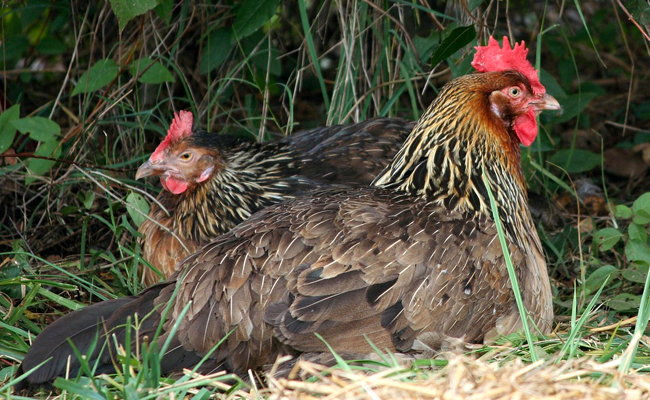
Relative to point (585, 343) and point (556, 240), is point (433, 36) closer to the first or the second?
point (556, 240)

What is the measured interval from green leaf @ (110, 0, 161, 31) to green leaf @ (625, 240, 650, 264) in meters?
2.35

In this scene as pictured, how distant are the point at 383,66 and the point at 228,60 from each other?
97cm

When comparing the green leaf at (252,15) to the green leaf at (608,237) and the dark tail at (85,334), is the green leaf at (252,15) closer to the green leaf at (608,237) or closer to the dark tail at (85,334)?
the dark tail at (85,334)

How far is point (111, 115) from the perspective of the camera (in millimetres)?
4508

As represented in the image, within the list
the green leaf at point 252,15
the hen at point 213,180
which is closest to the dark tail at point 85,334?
the hen at point 213,180

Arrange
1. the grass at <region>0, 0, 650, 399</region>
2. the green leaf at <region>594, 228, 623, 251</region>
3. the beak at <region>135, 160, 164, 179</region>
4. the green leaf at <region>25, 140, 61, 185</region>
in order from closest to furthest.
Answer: the grass at <region>0, 0, 650, 399</region> < the green leaf at <region>594, 228, 623, 251</region> < the beak at <region>135, 160, 164, 179</region> < the green leaf at <region>25, 140, 61, 185</region>

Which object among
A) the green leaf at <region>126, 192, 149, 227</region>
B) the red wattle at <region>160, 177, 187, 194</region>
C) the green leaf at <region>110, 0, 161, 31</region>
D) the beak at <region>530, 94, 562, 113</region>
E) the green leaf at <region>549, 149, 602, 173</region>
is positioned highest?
the green leaf at <region>110, 0, 161, 31</region>

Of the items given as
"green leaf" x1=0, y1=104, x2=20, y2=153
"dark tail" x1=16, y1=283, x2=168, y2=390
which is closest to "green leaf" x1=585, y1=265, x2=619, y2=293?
"dark tail" x1=16, y1=283, x2=168, y2=390

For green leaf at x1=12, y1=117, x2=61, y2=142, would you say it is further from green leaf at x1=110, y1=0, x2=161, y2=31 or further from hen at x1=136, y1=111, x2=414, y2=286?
green leaf at x1=110, y1=0, x2=161, y2=31

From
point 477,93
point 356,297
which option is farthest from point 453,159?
point 356,297

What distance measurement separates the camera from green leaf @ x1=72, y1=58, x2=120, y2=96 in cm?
399

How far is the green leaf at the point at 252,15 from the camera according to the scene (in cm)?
381

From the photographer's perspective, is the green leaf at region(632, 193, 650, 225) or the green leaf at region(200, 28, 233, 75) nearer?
the green leaf at region(632, 193, 650, 225)

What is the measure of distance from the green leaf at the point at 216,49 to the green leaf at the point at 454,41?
129 centimetres
